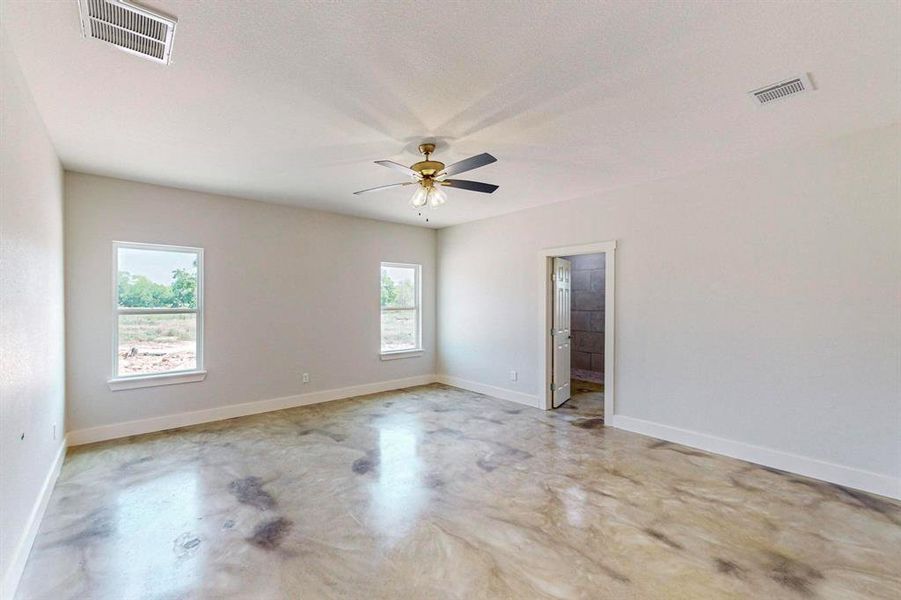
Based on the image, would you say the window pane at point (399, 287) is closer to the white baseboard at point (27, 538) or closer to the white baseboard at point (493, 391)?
the white baseboard at point (493, 391)

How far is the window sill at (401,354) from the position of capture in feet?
20.5

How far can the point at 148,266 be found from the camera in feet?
14.4

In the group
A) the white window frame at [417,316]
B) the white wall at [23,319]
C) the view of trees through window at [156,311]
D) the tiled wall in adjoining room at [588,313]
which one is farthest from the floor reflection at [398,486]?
the tiled wall in adjoining room at [588,313]

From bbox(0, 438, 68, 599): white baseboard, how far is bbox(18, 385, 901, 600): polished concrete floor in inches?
2.4

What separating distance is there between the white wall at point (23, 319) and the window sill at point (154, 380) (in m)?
0.88

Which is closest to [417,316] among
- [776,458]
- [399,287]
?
[399,287]

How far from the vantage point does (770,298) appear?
136 inches

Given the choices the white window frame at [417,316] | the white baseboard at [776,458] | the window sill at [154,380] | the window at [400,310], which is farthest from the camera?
the window at [400,310]

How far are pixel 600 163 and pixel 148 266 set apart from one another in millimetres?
4790

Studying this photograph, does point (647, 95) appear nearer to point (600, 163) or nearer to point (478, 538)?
point (600, 163)

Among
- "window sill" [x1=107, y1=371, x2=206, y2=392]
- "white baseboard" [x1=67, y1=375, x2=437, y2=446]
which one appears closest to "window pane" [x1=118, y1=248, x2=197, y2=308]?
"window sill" [x1=107, y1=371, x2=206, y2=392]

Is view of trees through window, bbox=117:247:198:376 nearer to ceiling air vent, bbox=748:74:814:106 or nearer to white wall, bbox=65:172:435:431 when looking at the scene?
white wall, bbox=65:172:435:431

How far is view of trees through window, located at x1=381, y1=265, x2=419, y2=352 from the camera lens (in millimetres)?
6395

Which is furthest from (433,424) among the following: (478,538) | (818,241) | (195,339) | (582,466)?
(818,241)
